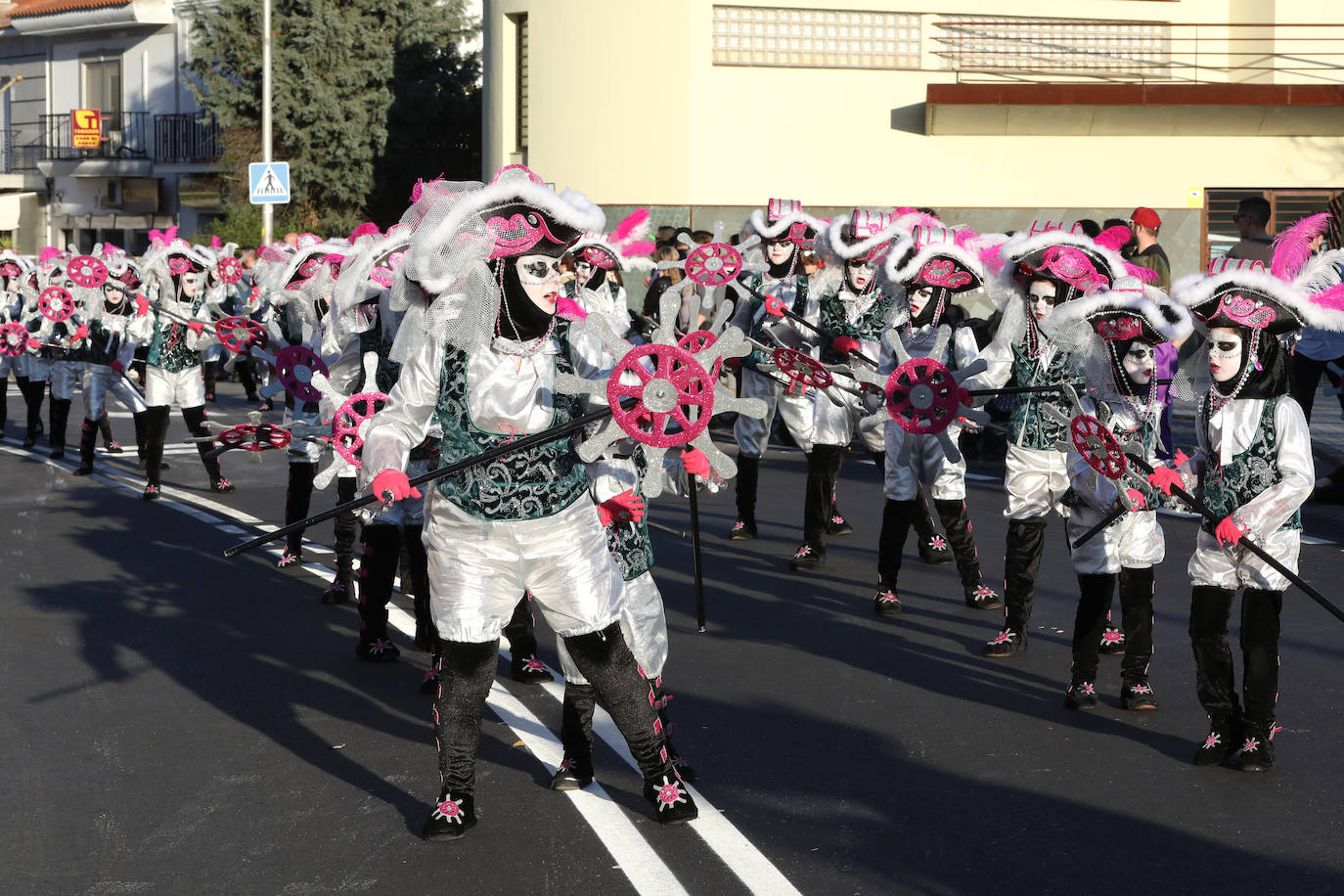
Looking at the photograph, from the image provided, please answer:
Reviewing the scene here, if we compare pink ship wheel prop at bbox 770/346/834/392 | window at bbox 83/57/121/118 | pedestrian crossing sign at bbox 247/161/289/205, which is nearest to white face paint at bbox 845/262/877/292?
pink ship wheel prop at bbox 770/346/834/392

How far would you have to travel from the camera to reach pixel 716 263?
10.6 meters

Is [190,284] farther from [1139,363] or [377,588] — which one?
[1139,363]

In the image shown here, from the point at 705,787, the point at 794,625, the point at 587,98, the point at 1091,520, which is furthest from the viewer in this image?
the point at 587,98

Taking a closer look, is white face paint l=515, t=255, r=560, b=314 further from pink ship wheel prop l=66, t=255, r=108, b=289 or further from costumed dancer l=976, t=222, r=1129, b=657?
pink ship wheel prop l=66, t=255, r=108, b=289

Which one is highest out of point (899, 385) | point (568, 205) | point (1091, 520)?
point (568, 205)

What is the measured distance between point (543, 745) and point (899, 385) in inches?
106

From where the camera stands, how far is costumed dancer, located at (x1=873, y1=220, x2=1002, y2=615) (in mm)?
8609

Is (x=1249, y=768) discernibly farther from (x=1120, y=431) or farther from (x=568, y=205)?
(x=568, y=205)

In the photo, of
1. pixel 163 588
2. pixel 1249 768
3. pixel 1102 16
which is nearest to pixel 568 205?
pixel 1249 768

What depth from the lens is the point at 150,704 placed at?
7156 mm

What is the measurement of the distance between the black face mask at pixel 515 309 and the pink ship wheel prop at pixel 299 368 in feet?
14.4

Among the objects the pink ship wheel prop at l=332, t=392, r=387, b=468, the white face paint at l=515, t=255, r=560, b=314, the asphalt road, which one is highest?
the white face paint at l=515, t=255, r=560, b=314

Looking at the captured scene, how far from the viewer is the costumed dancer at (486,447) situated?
5.22m

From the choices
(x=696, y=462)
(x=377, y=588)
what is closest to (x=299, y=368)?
(x=377, y=588)
